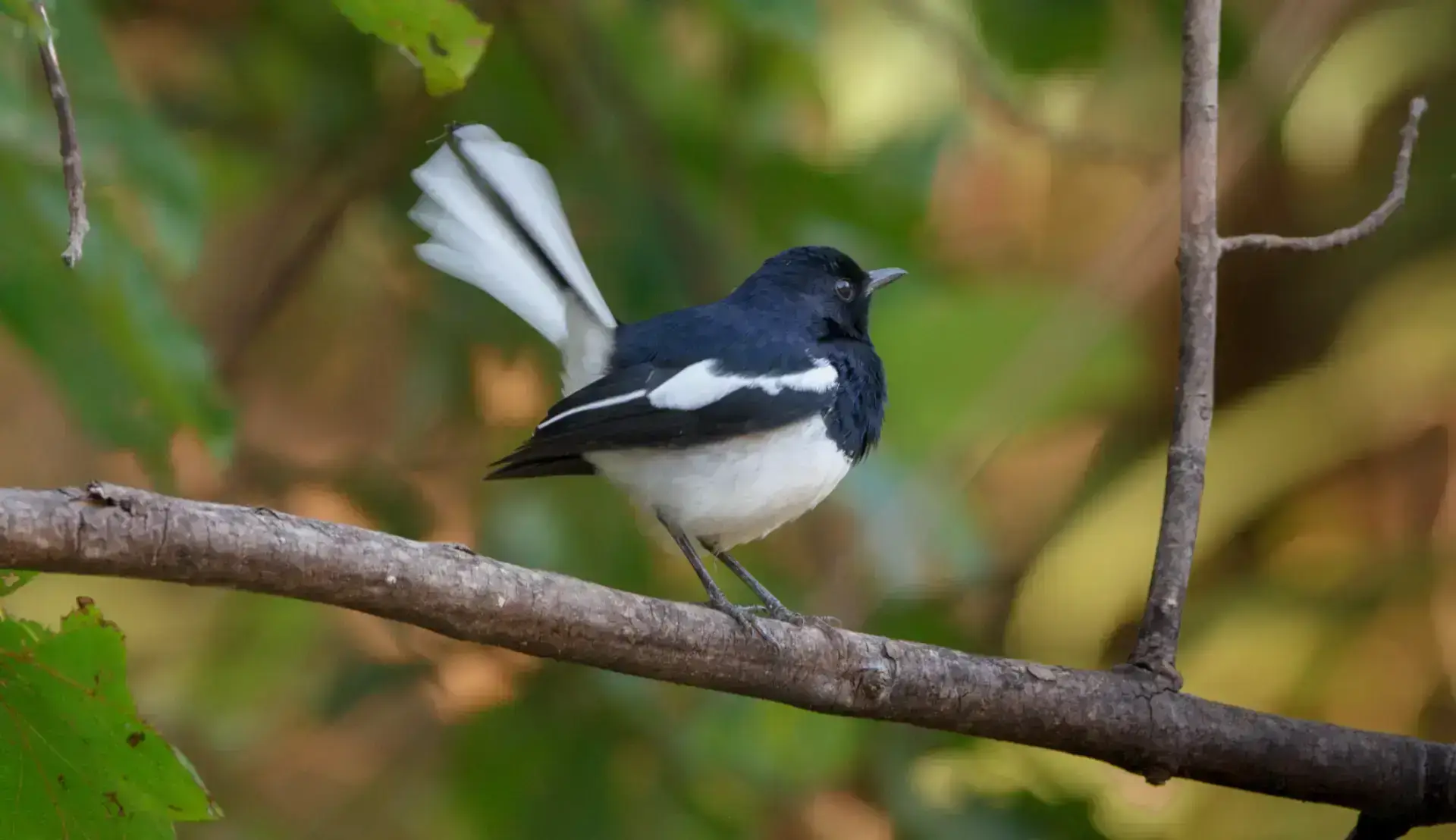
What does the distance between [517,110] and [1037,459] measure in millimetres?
1737

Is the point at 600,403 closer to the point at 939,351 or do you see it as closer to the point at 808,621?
the point at 808,621

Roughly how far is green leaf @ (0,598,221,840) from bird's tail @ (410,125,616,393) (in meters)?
1.02

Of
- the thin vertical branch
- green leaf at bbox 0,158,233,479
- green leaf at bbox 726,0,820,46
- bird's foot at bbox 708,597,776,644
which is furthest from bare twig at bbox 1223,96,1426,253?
green leaf at bbox 0,158,233,479

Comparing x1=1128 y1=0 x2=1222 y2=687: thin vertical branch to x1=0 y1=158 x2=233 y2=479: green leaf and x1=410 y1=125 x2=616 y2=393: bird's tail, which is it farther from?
x1=0 y1=158 x2=233 y2=479: green leaf

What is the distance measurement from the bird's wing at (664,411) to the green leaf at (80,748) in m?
0.92

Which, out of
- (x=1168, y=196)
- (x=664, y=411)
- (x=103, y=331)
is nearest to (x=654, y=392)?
(x=664, y=411)

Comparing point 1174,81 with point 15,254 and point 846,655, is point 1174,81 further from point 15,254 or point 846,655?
point 15,254

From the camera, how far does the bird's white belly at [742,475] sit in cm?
216

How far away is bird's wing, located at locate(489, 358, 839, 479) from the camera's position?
212 centimetres

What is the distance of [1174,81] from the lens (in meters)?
3.54

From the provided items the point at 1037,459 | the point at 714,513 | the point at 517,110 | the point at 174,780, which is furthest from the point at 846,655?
the point at 1037,459

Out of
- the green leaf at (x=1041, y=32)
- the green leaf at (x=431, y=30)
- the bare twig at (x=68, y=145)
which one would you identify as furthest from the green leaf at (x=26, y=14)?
the green leaf at (x=1041, y=32)

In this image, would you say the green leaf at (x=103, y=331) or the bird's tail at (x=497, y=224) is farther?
the bird's tail at (x=497, y=224)

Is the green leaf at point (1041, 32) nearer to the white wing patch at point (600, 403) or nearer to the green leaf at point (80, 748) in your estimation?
the white wing patch at point (600, 403)
